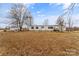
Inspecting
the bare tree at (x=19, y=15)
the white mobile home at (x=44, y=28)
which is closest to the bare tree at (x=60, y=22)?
the white mobile home at (x=44, y=28)

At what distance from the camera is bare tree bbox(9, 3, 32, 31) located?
1.69 meters

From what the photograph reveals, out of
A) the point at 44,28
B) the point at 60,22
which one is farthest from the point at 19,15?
the point at 60,22

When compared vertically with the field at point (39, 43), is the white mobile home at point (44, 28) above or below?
above

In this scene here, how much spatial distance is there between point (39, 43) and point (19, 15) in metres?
0.38

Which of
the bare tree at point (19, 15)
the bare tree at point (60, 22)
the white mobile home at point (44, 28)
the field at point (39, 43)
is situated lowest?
the field at point (39, 43)

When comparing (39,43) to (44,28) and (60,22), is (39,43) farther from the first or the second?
(60,22)

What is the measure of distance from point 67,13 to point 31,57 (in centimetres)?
63

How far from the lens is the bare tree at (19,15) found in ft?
5.54

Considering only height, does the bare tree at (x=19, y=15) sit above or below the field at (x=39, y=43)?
above

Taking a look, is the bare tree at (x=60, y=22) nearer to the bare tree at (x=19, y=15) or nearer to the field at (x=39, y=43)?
the field at (x=39, y=43)

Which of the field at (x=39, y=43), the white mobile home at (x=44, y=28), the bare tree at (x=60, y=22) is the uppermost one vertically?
the bare tree at (x=60, y=22)

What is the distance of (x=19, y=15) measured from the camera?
5.52ft

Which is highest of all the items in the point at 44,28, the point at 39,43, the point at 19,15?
the point at 19,15

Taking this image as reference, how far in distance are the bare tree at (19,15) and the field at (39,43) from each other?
0.11 meters
